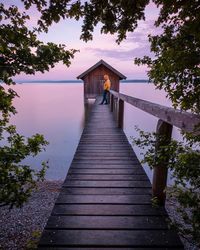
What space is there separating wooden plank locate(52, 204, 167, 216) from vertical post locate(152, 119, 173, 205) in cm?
20

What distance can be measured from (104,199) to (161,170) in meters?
0.92

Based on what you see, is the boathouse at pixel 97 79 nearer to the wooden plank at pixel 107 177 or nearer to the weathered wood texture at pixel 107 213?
the weathered wood texture at pixel 107 213

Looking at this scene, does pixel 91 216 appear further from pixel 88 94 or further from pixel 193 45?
pixel 88 94

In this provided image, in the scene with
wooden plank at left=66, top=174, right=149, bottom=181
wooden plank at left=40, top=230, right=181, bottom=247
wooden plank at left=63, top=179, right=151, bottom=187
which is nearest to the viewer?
wooden plank at left=40, top=230, right=181, bottom=247

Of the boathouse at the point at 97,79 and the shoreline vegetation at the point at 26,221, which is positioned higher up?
the boathouse at the point at 97,79

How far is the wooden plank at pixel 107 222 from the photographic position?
8.86 ft

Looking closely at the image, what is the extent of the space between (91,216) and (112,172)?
167 cm

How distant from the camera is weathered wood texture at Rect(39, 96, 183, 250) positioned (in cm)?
246

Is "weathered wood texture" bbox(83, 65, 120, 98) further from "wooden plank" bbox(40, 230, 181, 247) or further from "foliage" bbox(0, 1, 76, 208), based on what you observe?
"wooden plank" bbox(40, 230, 181, 247)

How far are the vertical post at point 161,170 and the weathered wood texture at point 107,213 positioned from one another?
18cm

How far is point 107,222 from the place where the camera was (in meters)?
2.80

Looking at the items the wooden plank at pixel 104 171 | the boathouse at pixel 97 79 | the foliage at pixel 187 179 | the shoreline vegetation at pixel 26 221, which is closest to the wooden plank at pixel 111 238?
the foliage at pixel 187 179

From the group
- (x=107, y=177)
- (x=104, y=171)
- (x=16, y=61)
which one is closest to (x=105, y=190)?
(x=107, y=177)

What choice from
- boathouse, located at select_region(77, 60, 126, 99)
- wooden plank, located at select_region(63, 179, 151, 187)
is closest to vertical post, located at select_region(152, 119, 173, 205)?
wooden plank, located at select_region(63, 179, 151, 187)
